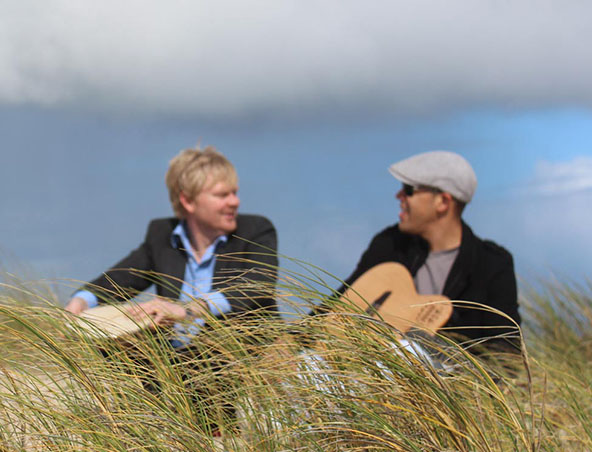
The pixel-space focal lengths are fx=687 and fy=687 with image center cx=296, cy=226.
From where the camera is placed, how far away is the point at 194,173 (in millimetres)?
4039

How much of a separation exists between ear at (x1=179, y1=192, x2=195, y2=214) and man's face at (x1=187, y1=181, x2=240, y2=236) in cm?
3

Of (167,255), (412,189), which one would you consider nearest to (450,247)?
(412,189)

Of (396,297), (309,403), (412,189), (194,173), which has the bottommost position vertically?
(309,403)

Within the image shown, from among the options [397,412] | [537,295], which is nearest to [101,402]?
[397,412]

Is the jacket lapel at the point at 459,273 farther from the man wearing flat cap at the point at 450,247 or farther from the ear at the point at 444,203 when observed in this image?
the ear at the point at 444,203

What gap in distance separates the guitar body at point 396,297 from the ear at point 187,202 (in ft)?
3.48

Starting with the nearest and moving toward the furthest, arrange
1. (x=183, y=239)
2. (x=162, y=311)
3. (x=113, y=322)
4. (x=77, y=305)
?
(x=113, y=322)
(x=162, y=311)
(x=77, y=305)
(x=183, y=239)

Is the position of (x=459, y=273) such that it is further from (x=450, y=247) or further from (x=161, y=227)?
(x=161, y=227)

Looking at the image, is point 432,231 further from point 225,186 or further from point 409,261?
point 225,186

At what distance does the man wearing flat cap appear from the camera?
3.86m

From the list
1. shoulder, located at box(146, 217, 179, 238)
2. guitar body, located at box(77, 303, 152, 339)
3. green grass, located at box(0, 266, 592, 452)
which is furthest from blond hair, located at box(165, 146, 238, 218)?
green grass, located at box(0, 266, 592, 452)

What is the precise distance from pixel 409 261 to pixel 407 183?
0.46m

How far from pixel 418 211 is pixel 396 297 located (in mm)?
518

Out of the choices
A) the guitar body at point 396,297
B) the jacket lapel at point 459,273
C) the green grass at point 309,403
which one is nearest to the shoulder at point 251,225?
the guitar body at point 396,297
